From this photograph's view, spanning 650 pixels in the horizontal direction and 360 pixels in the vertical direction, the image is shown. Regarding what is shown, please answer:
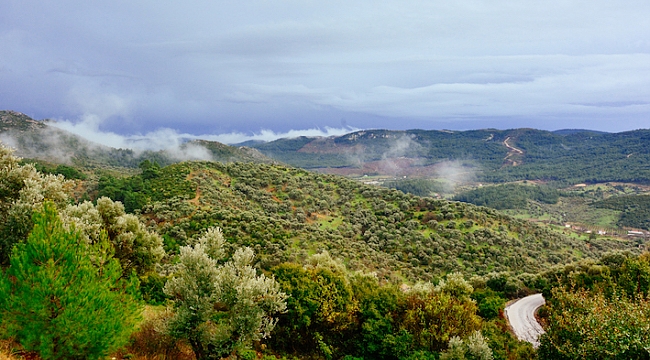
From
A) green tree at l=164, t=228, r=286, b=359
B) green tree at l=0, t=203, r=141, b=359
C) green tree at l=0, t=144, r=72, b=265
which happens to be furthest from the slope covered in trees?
green tree at l=0, t=203, r=141, b=359

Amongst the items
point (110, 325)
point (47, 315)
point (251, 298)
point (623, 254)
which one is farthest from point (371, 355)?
point (623, 254)

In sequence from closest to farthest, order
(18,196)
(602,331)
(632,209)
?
(602,331), (18,196), (632,209)

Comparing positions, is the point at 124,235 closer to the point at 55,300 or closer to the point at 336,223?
the point at 55,300

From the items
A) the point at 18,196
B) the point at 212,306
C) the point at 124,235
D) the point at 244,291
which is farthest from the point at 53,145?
the point at 244,291

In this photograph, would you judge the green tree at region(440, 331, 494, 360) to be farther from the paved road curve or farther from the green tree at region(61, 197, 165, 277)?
the green tree at region(61, 197, 165, 277)

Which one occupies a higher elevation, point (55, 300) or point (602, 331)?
point (55, 300)

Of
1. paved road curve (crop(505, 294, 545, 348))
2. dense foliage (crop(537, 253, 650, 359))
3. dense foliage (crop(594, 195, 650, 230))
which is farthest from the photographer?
dense foliage (crop(594, 195, 650, 230))

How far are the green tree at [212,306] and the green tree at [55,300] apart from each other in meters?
3.43

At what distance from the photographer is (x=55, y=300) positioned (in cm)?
1002

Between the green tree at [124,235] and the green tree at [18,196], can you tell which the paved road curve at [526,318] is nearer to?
the green tree at [124,235]

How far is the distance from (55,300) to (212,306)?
5814 millimetres

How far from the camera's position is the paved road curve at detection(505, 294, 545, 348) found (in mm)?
32575

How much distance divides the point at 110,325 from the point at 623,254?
198ft

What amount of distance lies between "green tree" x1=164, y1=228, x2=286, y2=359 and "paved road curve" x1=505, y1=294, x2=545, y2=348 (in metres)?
25.5
